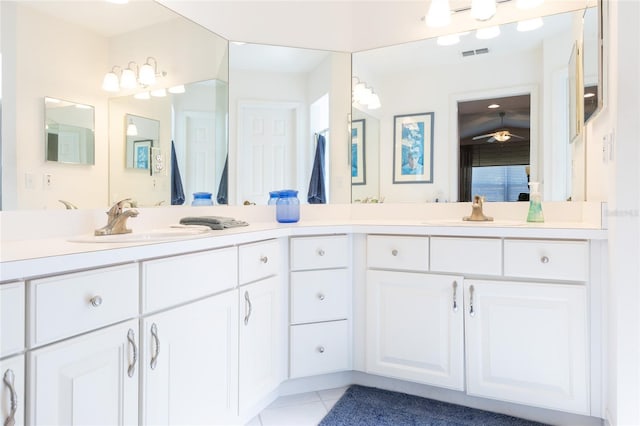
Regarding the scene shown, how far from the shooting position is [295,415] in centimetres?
175

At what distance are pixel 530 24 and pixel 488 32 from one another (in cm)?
21

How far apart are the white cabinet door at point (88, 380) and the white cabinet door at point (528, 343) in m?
1.40

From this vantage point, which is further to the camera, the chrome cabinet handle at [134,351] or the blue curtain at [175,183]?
the blue curtain at [175,183]

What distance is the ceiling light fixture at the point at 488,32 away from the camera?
218 cm

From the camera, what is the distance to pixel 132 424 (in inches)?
42.7

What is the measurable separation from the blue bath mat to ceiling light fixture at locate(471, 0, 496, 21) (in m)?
2.03

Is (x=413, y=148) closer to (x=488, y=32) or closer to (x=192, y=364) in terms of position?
(x=488, y=32)

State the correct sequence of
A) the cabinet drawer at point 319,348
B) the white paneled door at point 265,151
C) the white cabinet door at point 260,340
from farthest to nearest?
the white paneled door at point 265,151 < the cabinet drawer at point 319,348 < the white cabinet door at point 260,340

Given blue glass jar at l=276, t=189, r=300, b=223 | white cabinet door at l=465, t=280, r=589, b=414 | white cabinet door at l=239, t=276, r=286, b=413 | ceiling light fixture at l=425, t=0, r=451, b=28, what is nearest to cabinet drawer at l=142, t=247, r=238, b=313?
white cabinet door at l=239, t=276, r=286, b=413

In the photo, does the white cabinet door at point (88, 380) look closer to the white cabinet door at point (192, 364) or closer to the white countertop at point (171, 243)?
the white cabinet door at point (192, 364)

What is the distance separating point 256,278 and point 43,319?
0.86 meters

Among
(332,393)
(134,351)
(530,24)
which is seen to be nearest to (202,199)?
(134,351)

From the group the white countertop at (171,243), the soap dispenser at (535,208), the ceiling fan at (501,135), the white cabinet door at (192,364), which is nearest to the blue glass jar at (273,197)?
the white countertop at (171,243)

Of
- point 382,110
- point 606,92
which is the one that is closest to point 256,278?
point 382,110
